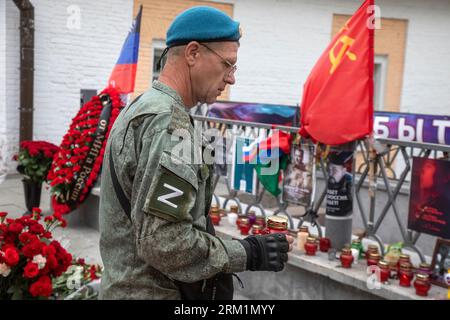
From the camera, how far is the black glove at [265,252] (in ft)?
5.44

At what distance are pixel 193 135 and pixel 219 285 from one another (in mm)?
564

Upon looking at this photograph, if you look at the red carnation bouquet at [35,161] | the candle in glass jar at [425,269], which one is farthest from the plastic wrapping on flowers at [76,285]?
the red carnation bouquet at [35,161]

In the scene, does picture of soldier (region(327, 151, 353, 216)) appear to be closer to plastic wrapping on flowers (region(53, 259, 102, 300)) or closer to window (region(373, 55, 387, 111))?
plastic wrapping on flowers (region(53, 259, 102, 300))

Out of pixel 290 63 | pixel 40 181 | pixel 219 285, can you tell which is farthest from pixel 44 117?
pixel 219 285

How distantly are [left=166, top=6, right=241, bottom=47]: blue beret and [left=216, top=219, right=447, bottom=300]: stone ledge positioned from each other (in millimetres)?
2280

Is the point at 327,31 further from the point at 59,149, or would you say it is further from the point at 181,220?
the point at 181,220

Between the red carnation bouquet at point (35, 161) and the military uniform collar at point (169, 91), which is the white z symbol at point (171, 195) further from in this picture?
the red carnation bouquet at point (35, 161)

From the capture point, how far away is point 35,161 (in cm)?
564

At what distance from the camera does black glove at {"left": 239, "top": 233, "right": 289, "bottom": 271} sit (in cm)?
166

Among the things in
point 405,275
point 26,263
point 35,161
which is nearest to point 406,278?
point 405,275

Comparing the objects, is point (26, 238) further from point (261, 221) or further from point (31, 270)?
point (261, 221)

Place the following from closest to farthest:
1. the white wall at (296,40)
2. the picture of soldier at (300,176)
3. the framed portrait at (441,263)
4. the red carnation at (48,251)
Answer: the red carnation at (48,251) → the framed portrait at (441,263) → the picture of soldier at (300,176) → the white wall at (296,40)

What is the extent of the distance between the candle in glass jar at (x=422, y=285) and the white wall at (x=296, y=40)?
23.5 feet
